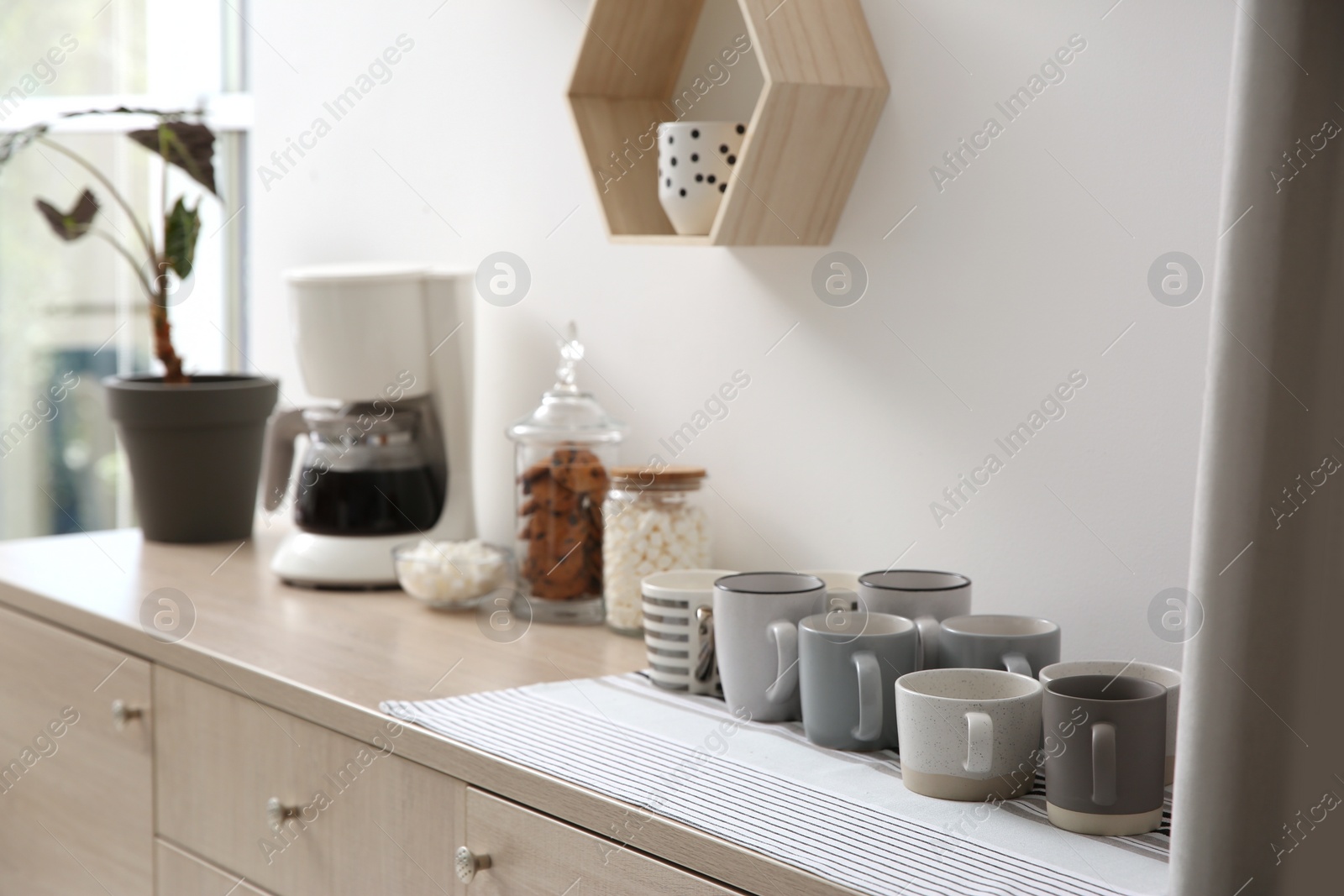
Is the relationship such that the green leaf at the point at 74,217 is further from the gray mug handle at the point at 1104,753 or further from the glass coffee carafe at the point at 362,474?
the gray mug handle at the point at 1104,753

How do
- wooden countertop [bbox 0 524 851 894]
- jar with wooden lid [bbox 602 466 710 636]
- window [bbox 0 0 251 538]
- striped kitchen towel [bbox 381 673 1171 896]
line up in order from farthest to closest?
window [bbox 0 0 251 538]
jar with wooden lid [bbox 602 466 710 636]
wooden countertop [bbox 0 524 851 894]
striped kitchen towel [bbox 381 673 1171 896]

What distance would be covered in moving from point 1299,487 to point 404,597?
1038 millimetres

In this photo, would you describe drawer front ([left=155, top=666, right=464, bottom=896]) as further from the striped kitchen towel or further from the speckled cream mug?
the speckled cream mug

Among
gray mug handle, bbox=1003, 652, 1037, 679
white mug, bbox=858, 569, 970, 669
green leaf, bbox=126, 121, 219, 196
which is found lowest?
gray mug handle, bbox=1003, 652, 1037, 679

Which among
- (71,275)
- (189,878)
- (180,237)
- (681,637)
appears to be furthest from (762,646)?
(71,275)

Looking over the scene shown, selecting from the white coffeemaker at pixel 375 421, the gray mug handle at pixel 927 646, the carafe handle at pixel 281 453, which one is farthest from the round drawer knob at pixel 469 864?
the carafe handle at pixel 281 453

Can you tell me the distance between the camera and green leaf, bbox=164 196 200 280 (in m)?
1.73

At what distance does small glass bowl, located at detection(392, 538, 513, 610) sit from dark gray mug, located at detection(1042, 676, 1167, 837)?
0.70 meters

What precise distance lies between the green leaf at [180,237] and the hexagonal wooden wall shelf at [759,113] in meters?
0.72

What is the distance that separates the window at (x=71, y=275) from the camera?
8.00 feet

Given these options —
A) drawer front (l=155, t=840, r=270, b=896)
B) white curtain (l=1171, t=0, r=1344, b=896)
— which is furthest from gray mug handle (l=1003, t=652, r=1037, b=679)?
drawer front (l=155, t=840, r=270, b=896)

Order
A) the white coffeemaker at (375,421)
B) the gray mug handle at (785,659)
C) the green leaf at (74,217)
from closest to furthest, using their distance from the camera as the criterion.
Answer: the gray mug handle at (785,659) < the white coffeemaker at (375,421) < the green leaf at (74,217)

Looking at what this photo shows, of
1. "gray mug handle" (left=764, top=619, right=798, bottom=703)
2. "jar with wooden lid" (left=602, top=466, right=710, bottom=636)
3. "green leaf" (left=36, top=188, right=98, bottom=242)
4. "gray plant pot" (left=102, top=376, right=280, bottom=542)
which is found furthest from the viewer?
"green leaf" (left=36, top=188, right=98, bottom=242)

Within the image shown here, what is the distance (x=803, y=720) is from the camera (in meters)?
0.96
